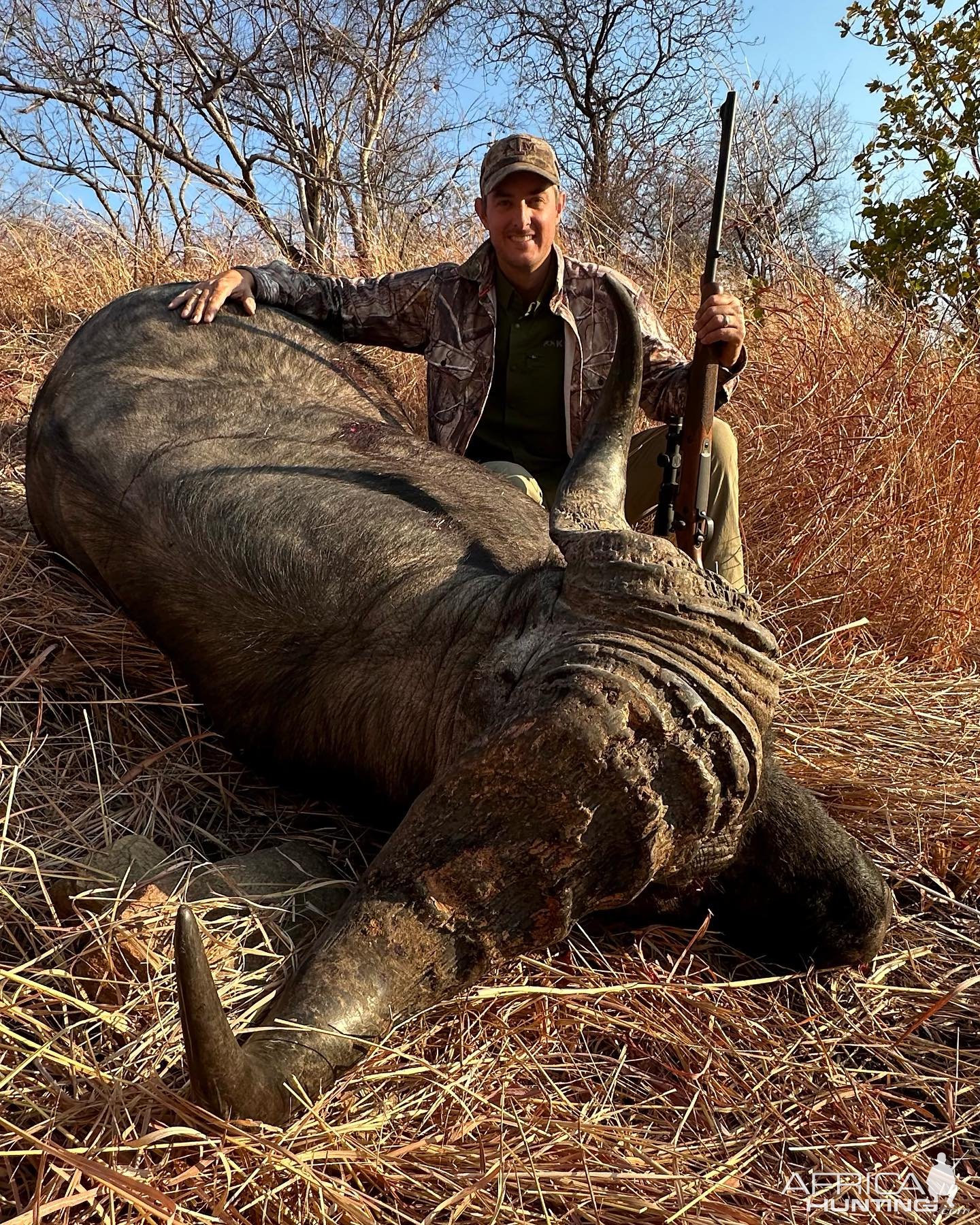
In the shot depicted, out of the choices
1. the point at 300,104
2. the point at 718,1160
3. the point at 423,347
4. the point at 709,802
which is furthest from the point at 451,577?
the point at 300,104

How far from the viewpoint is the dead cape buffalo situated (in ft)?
5.42

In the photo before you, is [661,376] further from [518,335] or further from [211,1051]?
[211,1051]

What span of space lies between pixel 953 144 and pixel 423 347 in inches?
194

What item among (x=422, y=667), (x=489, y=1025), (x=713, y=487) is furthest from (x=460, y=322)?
(x=489, y=1025)

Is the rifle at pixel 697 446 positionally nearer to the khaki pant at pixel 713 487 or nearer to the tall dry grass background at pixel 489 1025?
the khaki pant at pixel 713 487

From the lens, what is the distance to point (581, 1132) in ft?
6.02

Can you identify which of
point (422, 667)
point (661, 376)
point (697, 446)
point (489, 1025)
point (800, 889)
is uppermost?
point (661, 376)

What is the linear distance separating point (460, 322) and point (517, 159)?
69 centimetres

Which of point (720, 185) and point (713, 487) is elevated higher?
point (720, 185)

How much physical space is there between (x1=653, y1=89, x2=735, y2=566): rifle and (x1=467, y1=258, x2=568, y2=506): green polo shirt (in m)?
1.02

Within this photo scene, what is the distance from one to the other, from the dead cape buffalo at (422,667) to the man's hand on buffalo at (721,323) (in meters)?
0.90

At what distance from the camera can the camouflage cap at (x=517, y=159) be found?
405 cm

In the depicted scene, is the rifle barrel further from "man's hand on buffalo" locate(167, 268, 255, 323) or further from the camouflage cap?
"man's hand on buffalo" locate(167, 268, 255, 323)

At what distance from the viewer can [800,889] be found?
216 centimetres
